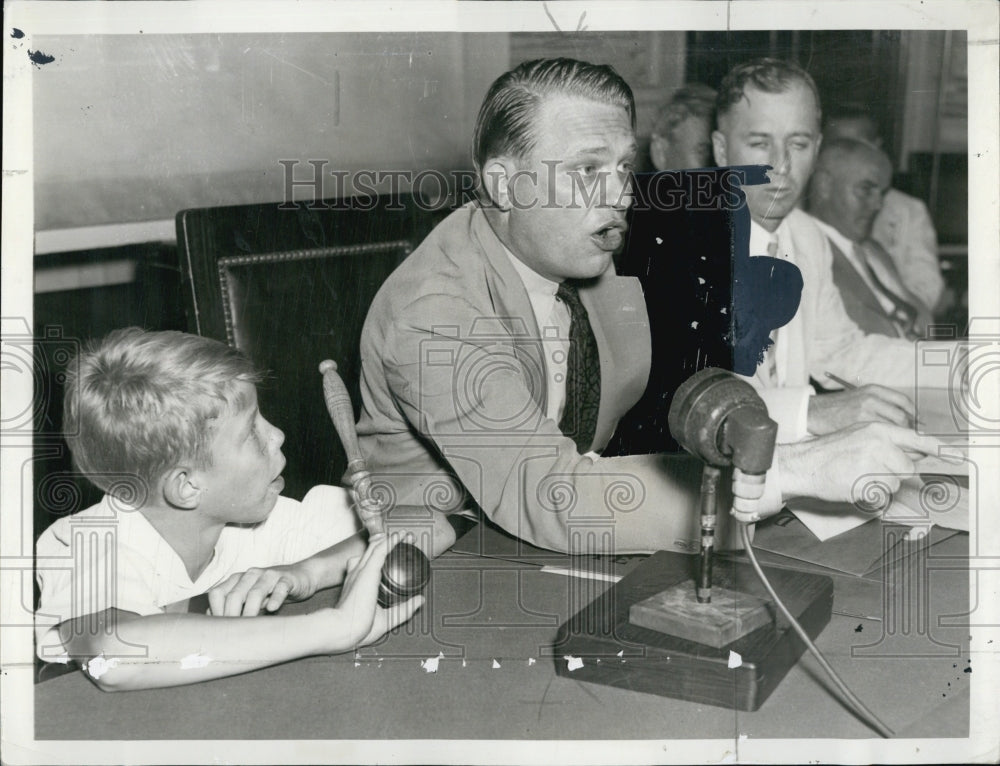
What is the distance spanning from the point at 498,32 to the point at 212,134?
17.0 inches

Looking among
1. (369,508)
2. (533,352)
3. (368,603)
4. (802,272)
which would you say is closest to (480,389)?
(533,352)

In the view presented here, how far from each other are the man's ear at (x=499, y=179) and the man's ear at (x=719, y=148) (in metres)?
0.34

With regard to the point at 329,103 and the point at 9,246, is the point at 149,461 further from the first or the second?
the point at 329,103

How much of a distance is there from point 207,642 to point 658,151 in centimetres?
93

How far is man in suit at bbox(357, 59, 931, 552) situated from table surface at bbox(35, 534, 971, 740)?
0.19m

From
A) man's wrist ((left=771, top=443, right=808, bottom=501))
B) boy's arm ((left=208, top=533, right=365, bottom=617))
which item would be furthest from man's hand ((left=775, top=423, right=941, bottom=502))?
boy's arm ((left=208, top=533, right=365, bottom=617))

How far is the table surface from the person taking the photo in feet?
3.90

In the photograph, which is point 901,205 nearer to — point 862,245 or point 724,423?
point 862,245

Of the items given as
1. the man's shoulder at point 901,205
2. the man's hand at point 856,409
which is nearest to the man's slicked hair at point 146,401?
the man's hand at point 856,409

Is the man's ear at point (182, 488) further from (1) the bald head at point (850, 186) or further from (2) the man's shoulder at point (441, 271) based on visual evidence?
(1) the bald head at point (850, 186)

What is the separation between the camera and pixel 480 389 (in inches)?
55.7

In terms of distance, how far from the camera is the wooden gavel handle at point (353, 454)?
137 centimetres

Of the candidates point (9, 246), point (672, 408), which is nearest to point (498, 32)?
point (672, 408)

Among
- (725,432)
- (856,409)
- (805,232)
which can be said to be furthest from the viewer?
(805,232)
